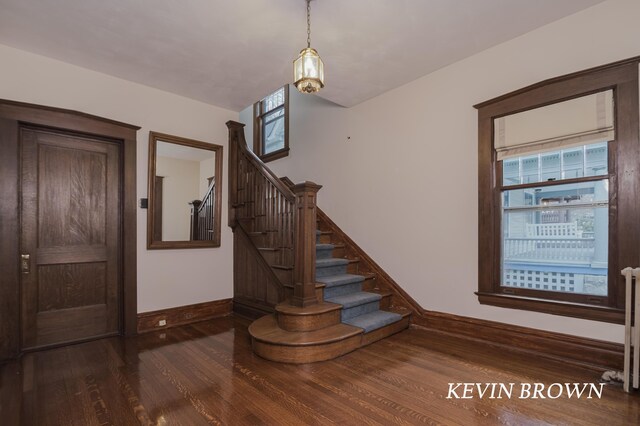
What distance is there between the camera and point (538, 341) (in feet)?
9.12

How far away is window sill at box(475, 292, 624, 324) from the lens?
2451 millimetres

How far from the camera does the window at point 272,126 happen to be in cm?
580

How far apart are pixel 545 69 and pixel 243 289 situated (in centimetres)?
412

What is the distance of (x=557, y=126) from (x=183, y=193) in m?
4.04

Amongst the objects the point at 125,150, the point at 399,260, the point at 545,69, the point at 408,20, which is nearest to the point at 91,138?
the point at 125,150

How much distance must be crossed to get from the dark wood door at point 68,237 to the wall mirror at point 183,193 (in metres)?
0.38

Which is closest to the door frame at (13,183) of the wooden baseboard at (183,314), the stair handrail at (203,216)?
the wooden baseboard at (183,314)

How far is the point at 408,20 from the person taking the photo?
105 inches

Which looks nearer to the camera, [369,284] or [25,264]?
[25,264]

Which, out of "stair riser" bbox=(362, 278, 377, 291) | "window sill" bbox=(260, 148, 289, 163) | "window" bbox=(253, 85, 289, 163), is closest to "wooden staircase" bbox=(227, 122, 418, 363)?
"stair riser" bbox=(362, 278, 377, 291)

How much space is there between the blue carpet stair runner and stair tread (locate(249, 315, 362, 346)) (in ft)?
0.67

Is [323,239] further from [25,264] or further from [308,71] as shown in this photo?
[25,264]

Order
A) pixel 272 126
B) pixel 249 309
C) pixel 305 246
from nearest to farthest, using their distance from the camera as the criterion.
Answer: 1. pixel 305 246
2. pixel 249 309
3. pixel 272 126

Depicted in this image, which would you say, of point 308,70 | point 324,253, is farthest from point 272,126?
point 308,70
